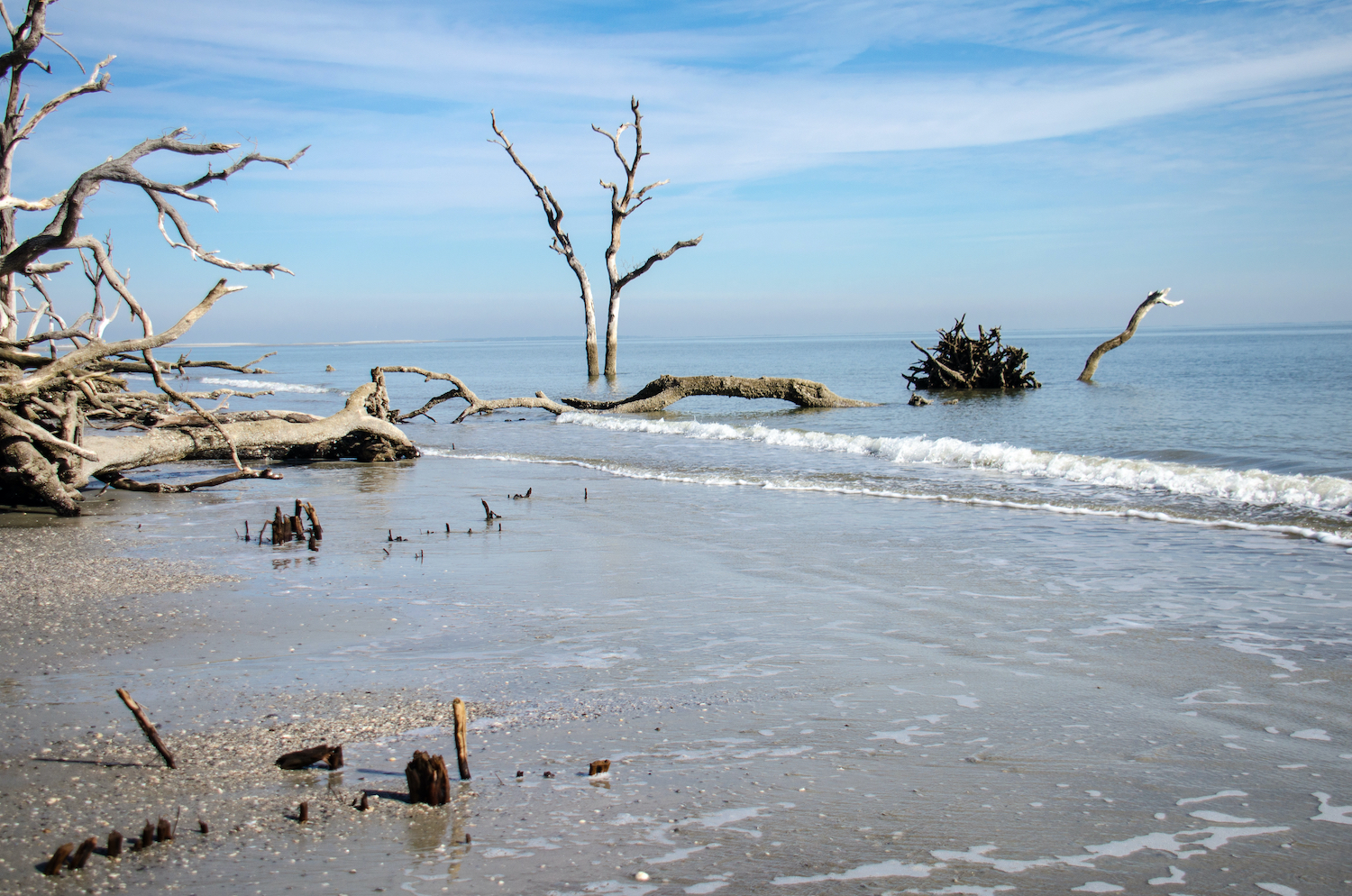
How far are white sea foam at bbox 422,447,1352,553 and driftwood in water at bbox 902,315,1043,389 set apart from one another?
69.0 ft

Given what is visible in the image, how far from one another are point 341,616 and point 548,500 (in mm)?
5269

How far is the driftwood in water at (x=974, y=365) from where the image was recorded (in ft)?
109

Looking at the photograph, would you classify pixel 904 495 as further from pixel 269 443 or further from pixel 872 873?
pixel 269 443

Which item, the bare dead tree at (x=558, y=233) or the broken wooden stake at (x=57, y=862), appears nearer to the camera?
the broken wooden stake at (x=57, y=862)

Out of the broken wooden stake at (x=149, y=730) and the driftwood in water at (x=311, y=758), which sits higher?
the broken wooden stake at (x=149, y=730)

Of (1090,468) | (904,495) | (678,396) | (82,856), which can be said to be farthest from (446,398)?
(82,856)

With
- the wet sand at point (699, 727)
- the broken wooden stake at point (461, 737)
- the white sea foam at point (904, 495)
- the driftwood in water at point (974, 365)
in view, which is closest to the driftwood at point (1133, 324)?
the driftwood in water at point (974, 365)

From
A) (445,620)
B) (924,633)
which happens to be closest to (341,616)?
(445,620)

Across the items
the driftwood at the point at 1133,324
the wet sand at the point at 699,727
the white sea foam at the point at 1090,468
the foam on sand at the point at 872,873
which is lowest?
the foam on sand at the point at 872,873

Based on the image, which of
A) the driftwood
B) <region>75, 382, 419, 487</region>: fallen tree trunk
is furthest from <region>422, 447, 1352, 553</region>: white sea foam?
the driftwood

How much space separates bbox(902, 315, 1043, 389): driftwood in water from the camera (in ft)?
109

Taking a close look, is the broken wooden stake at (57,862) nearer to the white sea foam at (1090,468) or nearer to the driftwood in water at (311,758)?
the driftwood in water at (311,758)

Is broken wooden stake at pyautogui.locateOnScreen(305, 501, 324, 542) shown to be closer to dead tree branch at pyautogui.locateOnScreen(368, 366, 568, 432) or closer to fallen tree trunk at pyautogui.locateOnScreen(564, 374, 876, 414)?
dead tree branch at pyautogui.locateOnScreen(368, 366, 568, 432)

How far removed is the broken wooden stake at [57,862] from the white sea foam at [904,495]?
8.80 m
